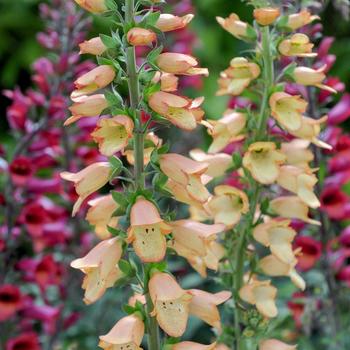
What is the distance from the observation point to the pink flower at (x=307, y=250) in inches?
107

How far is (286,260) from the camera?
1.96m

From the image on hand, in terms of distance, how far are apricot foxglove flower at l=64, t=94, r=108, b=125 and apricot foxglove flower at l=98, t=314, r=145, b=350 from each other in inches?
15.4

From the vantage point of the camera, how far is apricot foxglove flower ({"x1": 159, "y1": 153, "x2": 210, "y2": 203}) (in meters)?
1.59

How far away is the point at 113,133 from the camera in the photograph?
1599 millimetres

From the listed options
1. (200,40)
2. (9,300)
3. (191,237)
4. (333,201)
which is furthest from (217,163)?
(200,40)

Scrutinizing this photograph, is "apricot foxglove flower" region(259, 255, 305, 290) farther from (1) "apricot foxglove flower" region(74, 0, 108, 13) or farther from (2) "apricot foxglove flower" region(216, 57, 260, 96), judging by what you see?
(1) "apricot foxglove flower" region(74, 0, 108, 13)

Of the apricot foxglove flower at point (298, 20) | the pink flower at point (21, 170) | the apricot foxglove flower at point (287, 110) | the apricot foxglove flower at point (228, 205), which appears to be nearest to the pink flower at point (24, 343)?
the pink flower at point (21, 170)

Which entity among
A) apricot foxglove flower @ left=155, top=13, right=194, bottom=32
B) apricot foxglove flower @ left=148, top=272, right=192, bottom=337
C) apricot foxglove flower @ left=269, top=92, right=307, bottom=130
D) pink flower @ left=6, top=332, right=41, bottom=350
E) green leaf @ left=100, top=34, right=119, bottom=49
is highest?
apricot foxglove flower @ left=155, top=13, right=194, bottom=32

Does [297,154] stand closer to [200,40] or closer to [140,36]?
[140,36]

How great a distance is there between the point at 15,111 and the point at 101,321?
0.82m

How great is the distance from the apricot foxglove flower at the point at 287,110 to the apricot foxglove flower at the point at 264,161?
6 centimetres

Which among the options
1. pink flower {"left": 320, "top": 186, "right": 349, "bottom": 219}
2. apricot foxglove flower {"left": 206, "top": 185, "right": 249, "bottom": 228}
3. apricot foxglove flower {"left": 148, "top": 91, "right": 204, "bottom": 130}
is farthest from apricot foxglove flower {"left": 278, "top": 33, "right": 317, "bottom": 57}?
pink flower {"left": 320, "top": 186, "right": 349, "bottom": 219}

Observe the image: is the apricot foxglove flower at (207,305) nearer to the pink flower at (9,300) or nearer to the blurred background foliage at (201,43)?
the pink flower at (9,300)

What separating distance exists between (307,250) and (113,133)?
4.29 feet
